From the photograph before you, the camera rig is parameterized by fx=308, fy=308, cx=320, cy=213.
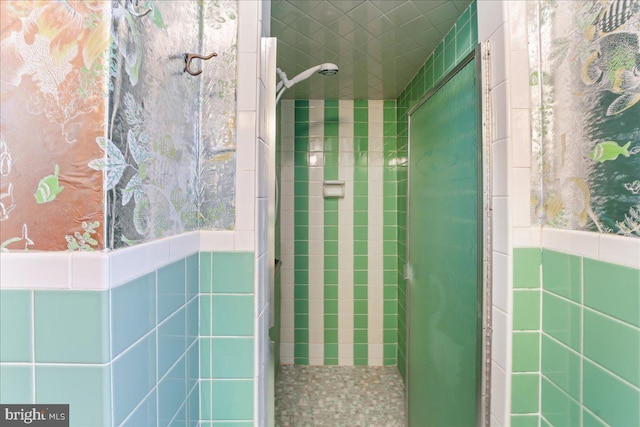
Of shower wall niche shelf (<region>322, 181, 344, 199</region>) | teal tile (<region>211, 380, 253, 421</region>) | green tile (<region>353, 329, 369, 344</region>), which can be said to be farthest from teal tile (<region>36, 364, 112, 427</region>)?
green tile (<region>353, 329, 369, 344</region>)

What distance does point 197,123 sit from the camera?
843 millimetres

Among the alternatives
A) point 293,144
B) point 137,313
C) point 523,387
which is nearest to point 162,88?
point 137,313

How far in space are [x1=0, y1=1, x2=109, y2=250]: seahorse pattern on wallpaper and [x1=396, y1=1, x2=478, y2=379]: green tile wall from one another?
118 centimetres

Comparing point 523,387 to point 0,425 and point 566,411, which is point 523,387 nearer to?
point 566,411

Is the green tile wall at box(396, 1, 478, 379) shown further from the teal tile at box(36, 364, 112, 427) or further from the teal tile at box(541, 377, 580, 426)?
the teal tile at box(36, 364, 112, 427)

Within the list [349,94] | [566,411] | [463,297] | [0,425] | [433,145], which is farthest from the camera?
[349,94]

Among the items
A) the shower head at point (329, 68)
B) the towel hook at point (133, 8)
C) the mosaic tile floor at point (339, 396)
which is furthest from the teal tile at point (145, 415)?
the shower head at point (329, 68)

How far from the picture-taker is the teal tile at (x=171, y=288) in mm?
645

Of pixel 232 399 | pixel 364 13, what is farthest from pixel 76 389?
pixel 364 13

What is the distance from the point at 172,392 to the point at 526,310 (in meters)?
0.92

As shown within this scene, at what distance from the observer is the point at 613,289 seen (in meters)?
0.62

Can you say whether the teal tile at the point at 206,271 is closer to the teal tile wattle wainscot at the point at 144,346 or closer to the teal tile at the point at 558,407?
the teal tile wattle wainscot at the point at 144,346

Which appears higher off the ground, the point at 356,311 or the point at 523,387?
the point at 523,387

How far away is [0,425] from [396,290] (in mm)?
2334
